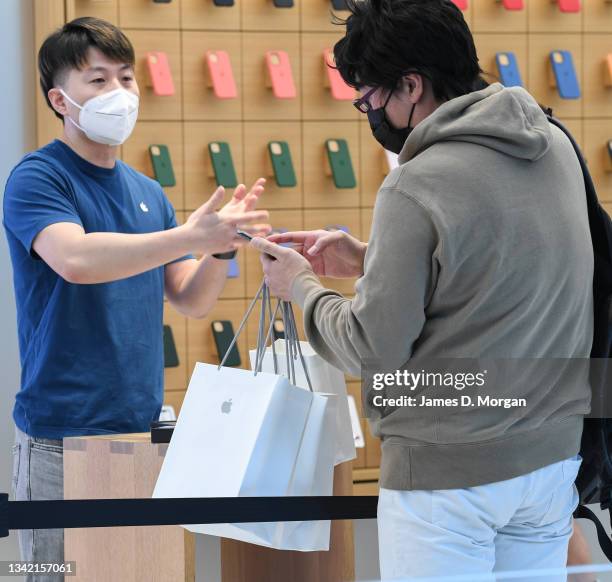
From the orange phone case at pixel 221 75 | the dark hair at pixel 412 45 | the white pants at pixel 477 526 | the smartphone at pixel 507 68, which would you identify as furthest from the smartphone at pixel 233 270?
the white pants at pixel 477 526

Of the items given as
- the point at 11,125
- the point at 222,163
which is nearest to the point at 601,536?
the point at 222,163

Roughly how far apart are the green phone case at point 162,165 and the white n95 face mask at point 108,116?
228cm

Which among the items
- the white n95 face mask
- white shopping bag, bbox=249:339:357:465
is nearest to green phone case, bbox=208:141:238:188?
the white n95 face mask

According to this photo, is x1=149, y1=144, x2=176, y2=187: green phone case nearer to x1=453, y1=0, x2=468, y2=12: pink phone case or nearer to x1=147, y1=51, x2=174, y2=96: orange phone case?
x1=147, y1=51, x2=174, y2=96: orange phone case

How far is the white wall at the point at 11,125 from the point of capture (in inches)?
198

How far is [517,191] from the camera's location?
1612mm

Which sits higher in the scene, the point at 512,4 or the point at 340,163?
the point at 512,4

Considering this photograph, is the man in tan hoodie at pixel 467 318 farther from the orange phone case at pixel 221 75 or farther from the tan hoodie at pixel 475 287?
the orange phone case at pixel 221 75

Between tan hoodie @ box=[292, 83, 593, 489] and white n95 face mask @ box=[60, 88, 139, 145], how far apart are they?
1296 mm

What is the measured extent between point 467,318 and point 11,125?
3.98 metres

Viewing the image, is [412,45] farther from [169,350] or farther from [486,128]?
[169,350]

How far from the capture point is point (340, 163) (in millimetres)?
5477

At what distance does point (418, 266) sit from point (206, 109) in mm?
4007

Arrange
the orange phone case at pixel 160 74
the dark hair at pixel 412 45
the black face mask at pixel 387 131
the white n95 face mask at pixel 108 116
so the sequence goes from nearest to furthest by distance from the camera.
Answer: the dark hair at pixel 412 45
the black face mask at pixel 387 131
the white n95 face mask at pixel 108 116
the orange phone case at pixel 160 74
